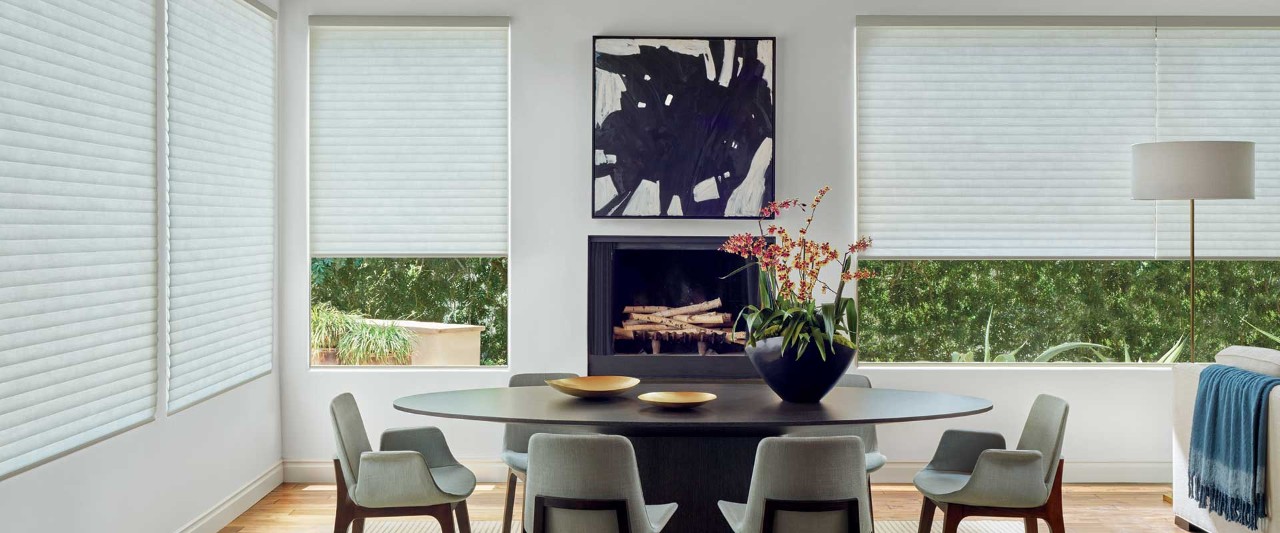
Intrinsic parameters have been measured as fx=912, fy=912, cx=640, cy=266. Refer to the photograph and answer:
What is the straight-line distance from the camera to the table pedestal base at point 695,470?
3.18 meters

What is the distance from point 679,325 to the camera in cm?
496

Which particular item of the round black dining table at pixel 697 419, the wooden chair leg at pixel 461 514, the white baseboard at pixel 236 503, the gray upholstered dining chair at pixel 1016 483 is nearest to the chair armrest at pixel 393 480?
the round black dining table at pixel 697 419

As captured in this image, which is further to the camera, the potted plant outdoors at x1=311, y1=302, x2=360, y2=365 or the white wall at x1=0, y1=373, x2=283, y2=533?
the potted plant outdoors at x1=311, y1=302, x2=360, y2=365

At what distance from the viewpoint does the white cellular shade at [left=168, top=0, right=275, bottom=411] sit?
12.2 feet

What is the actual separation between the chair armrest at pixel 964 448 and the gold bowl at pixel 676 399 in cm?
104

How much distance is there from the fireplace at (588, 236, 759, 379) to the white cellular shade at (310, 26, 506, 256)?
0.63m

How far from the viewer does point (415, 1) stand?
4.94 metres

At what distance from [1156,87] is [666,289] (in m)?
2.89

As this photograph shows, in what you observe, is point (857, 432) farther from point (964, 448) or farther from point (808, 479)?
point (808, 479)

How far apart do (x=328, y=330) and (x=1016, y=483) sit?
3953 millimetres

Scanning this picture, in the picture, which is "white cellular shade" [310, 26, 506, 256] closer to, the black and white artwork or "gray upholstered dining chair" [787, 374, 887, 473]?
the black and white artwork

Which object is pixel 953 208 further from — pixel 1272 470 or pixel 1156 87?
pixel 1272 470

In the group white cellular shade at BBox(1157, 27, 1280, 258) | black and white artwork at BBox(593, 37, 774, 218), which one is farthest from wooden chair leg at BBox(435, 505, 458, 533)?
white cellular shade at BBox(1157, 27, 1280, 258)

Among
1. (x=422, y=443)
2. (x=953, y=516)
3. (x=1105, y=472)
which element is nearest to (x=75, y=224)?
(x=422, y=443)
